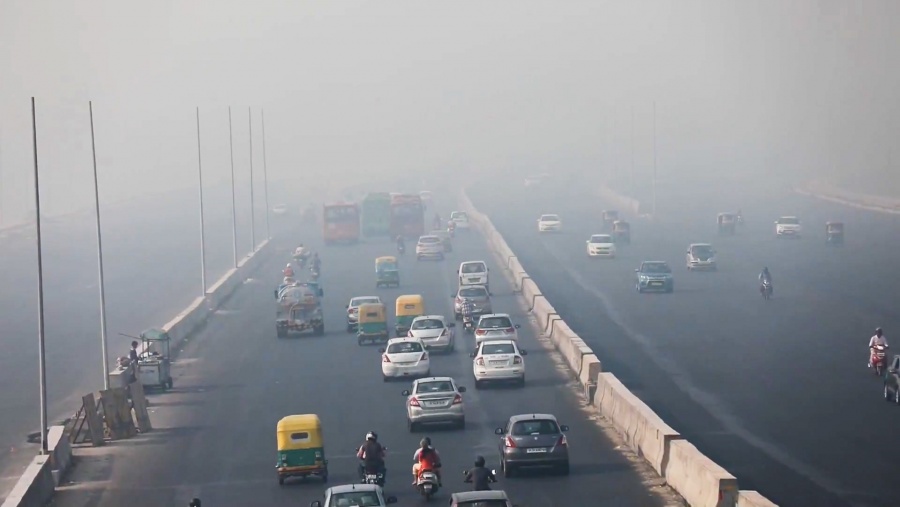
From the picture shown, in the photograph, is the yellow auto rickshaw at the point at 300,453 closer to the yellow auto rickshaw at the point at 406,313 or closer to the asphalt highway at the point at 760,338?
the asphalt highway at the point at 760,338

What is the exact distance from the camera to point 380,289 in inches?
2682

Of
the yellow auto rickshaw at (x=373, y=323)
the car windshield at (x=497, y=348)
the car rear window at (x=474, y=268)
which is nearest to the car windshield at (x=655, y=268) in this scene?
the car rear window at (x=474, y=268)

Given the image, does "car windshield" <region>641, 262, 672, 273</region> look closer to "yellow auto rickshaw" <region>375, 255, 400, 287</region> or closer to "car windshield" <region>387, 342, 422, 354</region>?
"yellow auto rickshaw" <region>375, 255, 400, 287</region>

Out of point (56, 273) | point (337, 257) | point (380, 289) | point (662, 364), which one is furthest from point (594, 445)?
point (56, 273)

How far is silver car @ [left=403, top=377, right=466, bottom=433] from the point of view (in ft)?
106

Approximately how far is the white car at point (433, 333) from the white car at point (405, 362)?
177 inches

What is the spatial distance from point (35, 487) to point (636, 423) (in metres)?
12.7

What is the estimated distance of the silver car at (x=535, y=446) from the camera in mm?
26250

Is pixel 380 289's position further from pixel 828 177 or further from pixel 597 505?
pixel 828 177

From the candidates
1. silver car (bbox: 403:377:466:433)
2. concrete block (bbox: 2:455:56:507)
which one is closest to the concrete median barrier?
silver car (bbox: 403:377:466:433)

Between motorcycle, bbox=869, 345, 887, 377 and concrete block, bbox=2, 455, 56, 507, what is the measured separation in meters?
23.0

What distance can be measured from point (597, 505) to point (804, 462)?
5718 mm

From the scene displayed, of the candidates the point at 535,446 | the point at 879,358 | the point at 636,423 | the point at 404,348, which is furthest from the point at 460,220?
the point at 535,446

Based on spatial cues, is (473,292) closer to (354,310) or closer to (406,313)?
(406,313)
